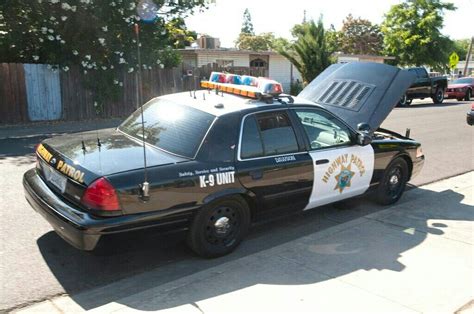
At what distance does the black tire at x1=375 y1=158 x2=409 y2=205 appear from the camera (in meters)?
6.03

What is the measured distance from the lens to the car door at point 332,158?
502 centimetres

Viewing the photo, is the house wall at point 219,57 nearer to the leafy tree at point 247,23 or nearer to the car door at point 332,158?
the car door at point 332,158

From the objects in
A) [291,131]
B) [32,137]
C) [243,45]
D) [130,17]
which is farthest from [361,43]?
[291,131]

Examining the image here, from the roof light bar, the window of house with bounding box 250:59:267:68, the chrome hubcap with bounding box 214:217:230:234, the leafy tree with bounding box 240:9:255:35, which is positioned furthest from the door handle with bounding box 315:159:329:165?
the leafy tree with bounding box 240:9:255:35

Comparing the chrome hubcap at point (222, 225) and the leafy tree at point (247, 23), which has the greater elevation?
the leafy tree at point (247, 23)

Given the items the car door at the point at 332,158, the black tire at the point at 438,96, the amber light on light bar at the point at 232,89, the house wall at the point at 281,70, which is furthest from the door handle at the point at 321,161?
the house wall at the point at 281,70

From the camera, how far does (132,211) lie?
3736mm

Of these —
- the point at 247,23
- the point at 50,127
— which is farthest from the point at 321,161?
the point at 247,23

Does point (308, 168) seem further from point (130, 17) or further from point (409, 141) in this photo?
point (130, 17)

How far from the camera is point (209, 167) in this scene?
163 inches

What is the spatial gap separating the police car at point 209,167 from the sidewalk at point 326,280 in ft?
1.34

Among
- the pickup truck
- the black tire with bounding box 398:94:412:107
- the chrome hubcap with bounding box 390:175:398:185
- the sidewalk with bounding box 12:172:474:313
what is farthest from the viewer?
the pickup truck

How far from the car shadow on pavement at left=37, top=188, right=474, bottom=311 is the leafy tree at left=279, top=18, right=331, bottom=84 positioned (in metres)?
21.2

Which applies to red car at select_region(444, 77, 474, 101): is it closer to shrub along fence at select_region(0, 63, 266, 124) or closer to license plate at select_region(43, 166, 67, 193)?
shrub along fence at select_region(0, 63, 266, 124)
